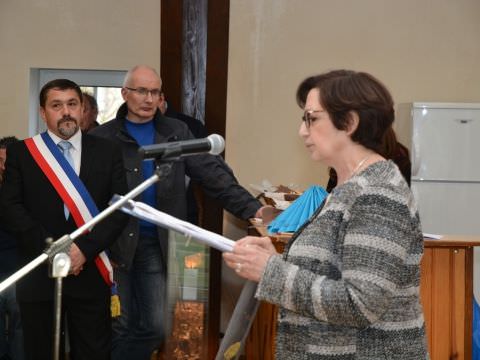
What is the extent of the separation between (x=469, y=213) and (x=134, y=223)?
8.84 feet

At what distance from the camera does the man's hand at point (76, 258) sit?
2814 mm

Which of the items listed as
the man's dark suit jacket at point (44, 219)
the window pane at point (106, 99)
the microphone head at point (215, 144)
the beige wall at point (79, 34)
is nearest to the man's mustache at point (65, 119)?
the man's dark suit jacket at point (44, 219)

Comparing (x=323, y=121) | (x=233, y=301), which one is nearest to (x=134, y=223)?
(x=323, y=121)

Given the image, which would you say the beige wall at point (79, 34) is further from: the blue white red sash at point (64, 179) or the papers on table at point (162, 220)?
the papers on table at point (162, 220)

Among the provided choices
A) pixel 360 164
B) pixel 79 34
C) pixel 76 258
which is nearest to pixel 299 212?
pixel 76 258

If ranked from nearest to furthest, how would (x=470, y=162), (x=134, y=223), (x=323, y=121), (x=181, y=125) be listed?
(x=323, y=121)
(x=134, y=223)
(x=181, y=125)
(x=470, y=162)

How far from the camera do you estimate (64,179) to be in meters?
2.87

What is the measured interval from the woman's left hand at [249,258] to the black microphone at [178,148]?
0.70ft

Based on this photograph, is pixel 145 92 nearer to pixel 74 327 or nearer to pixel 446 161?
pixel 74 327

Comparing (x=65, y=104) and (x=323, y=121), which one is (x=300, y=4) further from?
(x=323, y=121)

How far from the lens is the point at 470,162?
5.12 metres

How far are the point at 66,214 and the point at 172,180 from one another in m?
0.70

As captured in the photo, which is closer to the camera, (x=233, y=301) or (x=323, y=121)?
(x=323, y=121)

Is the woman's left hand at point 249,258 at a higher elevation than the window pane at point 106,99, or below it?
below
